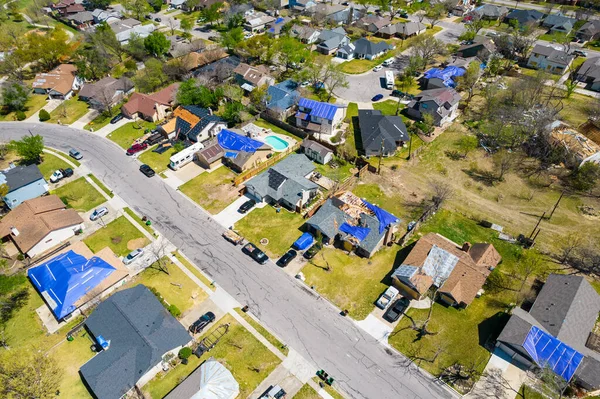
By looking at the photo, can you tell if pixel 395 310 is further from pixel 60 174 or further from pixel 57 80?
pixel 57 80

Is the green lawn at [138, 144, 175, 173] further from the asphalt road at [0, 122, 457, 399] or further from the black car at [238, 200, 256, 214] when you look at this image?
the black car at [238, 200, 256, 214]

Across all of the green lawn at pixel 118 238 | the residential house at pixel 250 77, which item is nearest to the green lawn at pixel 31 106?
the residential house at pixel 250 77

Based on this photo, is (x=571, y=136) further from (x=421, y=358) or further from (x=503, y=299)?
(x=421, y=358)

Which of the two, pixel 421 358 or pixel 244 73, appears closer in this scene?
pixel 421 358

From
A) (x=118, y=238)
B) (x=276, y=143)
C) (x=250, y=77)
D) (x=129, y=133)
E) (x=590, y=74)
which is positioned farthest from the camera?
(x=590, y=74)

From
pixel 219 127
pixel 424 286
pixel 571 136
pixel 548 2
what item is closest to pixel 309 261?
pixel 424 286

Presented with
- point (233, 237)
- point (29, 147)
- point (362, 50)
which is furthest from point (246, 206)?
point (362, 50)
